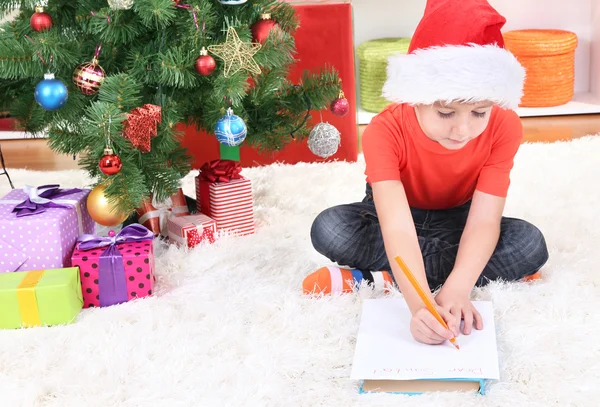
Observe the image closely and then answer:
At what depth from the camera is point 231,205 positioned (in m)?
1.62

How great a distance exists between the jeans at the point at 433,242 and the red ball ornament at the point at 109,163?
35cm

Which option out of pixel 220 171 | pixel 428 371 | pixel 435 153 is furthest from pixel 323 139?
pixel 428 371

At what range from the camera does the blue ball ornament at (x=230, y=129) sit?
150 cm

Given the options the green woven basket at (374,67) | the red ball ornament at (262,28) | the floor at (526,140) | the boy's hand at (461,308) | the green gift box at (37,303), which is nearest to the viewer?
the boy's hand at (461,308)

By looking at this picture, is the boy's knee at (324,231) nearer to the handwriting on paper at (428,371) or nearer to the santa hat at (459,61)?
the santa hat at (459,61)

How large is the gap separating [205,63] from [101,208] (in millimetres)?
320

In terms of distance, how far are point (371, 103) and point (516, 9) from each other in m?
0.66

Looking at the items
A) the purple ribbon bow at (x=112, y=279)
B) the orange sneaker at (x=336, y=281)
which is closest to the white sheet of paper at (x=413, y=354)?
the orange sneaker at (x=336, y=281)

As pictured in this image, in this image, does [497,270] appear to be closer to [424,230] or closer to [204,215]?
[424,230]

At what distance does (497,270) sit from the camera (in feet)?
4.22

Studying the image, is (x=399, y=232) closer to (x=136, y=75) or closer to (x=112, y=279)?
(x=112, y=279)

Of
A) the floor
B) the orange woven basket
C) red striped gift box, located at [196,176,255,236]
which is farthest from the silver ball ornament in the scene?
the orange woven basket

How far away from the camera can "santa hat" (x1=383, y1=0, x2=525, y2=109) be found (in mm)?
1086

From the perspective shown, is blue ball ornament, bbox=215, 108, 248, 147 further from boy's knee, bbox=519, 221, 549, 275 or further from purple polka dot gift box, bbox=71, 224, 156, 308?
boy's knee, bbox=519, 221, 549, 275
